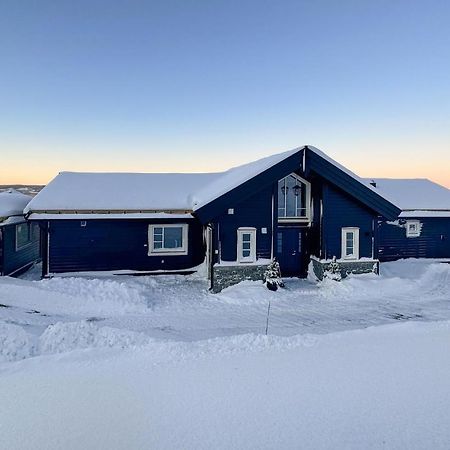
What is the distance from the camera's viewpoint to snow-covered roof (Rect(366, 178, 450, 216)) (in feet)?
72.5

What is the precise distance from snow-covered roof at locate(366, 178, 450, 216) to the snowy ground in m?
11.8

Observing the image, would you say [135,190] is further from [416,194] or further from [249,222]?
[416,194]

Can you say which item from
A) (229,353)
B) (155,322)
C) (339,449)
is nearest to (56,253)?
(155,322)

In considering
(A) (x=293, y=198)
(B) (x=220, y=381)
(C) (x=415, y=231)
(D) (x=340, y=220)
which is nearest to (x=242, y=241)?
Answer: (A) (x=293, y=198)

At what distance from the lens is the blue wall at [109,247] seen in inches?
666

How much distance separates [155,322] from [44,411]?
5.81 m

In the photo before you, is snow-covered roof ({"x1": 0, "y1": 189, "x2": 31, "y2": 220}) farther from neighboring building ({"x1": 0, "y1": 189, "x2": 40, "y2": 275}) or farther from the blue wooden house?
the blue wooden house

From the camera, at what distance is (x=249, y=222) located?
52.2 ft

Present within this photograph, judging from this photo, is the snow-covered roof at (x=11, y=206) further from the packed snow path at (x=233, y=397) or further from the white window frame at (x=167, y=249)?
the packed snow path at (x=233, y=397)

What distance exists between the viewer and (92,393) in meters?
6.03

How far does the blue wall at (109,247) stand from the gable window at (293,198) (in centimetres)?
434

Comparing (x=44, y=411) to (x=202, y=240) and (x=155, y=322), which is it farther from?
(x=202, y=240)

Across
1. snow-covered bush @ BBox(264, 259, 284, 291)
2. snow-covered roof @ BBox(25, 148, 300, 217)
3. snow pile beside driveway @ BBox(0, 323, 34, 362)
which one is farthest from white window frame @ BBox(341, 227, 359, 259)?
snow pile beside driveway @ BBox(0, 323, 34, 362)

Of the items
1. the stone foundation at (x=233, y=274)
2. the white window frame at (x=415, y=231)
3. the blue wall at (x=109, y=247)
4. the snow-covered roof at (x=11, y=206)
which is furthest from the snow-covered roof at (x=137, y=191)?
the white window frame at (x=415, y=231)
